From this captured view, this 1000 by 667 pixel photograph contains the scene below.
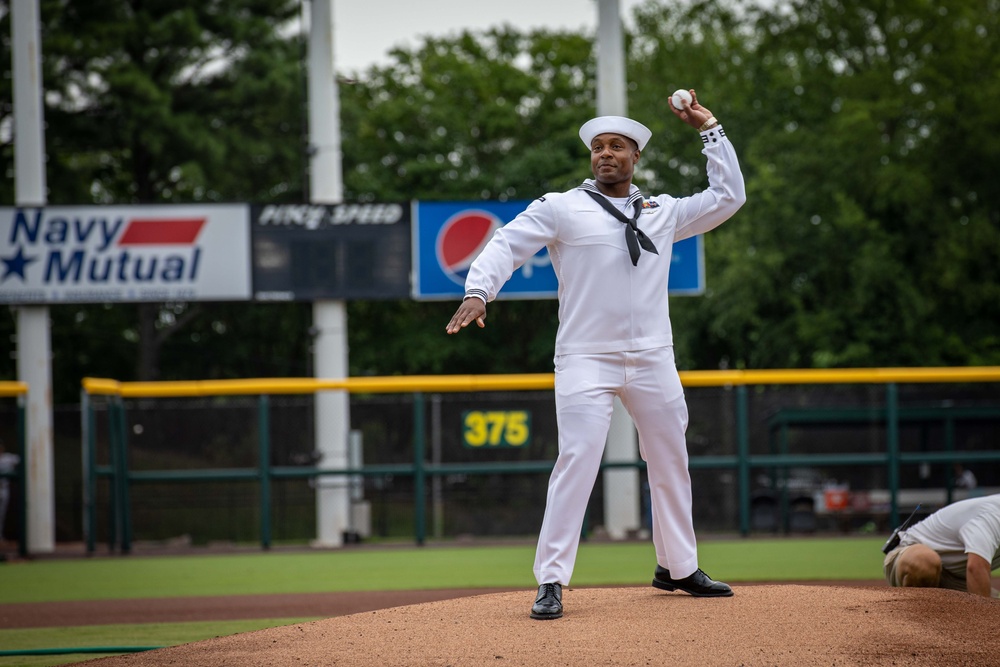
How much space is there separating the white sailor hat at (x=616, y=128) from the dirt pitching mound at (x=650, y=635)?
2.11 metres

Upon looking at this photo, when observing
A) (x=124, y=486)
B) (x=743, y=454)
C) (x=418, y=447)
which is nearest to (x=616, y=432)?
(x=743, y=454)

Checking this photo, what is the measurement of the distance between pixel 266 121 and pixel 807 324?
15.4 m

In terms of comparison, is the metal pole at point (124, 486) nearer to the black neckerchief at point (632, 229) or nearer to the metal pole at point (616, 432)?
the metal pole at point (616, 432)

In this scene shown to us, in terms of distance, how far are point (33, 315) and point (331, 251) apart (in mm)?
4432

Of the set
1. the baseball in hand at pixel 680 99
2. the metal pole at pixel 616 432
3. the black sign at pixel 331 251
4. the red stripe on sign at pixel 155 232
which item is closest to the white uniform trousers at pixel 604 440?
the baseball in hand at pixel 680 99

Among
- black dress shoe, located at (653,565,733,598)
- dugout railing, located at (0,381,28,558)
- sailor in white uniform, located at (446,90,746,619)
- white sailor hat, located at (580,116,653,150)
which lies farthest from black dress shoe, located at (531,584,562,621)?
dugout railing, located at (0,381,28,558)

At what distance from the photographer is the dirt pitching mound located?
4.57 meters

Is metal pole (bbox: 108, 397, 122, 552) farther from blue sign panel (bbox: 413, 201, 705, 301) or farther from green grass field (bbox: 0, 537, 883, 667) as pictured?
blue sign panel (bbox: 413, 201, 705, 301)

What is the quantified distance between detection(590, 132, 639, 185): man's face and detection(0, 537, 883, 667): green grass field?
3977mm

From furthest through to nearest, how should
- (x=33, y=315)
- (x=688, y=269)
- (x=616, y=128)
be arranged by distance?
(x=33, y=315) → (x=688, y=269) → (x=616, y=128)

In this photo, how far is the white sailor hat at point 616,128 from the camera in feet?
18.9

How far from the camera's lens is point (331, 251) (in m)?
17.5

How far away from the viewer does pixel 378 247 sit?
17406 millimetres

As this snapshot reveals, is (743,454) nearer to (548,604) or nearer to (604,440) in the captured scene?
(604,440)
